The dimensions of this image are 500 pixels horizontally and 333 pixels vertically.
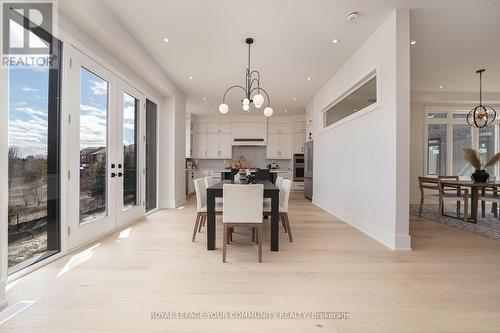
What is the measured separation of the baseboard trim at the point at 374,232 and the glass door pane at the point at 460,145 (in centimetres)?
425

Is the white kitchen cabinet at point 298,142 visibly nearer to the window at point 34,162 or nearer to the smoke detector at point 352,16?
the smoke detector at point 352,16

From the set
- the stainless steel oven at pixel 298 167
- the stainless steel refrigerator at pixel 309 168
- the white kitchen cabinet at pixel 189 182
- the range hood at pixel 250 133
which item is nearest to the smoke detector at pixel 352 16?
the stainless steel refrigerator at pixel 309 168

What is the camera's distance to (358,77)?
367cm

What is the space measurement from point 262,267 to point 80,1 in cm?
319

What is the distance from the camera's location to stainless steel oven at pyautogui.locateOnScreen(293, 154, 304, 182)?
8031 mm

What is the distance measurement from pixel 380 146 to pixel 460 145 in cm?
515

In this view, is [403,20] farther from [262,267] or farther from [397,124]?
[262,267]

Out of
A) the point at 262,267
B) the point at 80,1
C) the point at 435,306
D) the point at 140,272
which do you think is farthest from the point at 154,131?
the point at 435,306

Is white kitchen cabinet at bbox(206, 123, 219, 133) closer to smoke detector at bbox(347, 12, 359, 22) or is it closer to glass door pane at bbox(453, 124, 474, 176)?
smoke detector at bbox(347, 12, 359, 22)

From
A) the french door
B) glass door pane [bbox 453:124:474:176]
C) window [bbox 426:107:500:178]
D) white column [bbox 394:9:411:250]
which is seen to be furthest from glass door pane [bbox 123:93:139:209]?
glass door pane [bbox 453:124:474:176]

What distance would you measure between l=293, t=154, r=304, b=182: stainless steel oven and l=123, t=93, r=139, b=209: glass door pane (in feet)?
17.4

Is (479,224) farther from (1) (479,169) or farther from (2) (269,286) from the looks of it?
(2) (269,286)

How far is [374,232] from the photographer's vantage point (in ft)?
10.6

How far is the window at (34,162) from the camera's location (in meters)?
2.09
